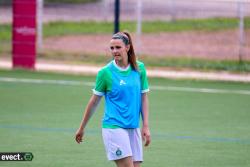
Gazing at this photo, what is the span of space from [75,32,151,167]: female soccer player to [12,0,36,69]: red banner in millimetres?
13104

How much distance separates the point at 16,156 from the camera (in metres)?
11.1

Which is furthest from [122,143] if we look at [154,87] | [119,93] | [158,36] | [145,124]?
[158,36]

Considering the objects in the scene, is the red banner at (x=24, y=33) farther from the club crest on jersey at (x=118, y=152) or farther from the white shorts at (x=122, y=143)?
the club crest on jersey at (x=118, y=152)

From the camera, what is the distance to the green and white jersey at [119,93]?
28.0 feet

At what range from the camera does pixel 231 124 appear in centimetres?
1445

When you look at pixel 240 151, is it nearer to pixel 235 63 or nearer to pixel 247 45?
pixel 235 63

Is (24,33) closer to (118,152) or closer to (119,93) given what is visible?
(119,93)

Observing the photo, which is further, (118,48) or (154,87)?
(154,87)

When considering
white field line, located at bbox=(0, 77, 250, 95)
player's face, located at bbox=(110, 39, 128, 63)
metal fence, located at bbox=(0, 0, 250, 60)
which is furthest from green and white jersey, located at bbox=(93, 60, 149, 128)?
metal fence, located at bbox=(0, 0, 250, 60)

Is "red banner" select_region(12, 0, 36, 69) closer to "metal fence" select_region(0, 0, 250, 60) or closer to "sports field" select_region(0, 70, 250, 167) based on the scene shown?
"sports field" select_region(0, 70, 250, 167)

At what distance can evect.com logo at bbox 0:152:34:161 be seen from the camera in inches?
428

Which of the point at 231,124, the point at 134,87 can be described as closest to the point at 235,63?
the point at 231,124

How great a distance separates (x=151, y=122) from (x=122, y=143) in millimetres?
6065

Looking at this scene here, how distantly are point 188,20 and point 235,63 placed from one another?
Answer: 9.22 meters
